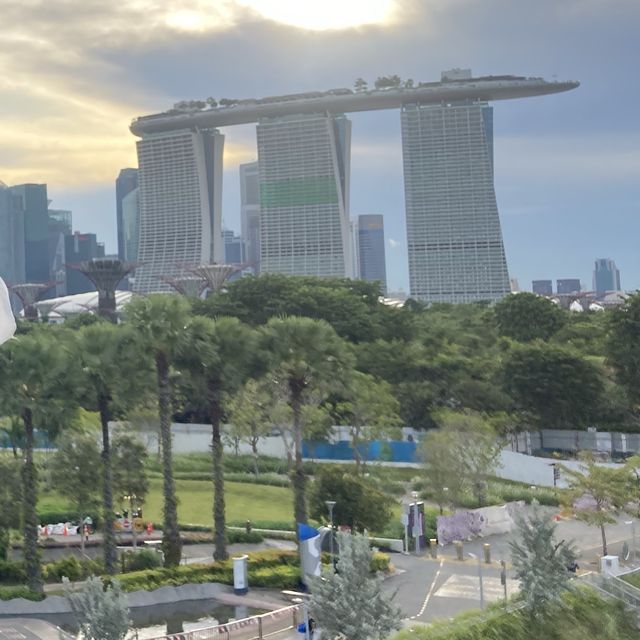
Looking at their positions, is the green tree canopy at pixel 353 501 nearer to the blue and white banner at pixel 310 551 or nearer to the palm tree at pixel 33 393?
the blue and white banner at pixel 310 551

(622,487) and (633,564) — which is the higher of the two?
(622,487)

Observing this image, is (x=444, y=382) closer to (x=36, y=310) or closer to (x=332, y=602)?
(x=332, y=602)

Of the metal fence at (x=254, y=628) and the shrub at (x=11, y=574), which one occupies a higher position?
the shrub at (x=11, y=574)

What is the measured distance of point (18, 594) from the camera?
101ft

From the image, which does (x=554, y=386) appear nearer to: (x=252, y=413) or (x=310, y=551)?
(x=252, y=413)

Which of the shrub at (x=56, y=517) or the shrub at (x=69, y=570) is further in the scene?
the shrub at (x=56, y=517)

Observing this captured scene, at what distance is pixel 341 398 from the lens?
63.9m

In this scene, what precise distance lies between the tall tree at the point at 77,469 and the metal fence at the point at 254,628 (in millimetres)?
10366

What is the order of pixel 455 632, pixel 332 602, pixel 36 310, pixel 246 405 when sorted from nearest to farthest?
pixel 332 602
pixel 455 632
pixel 246 405
pixel 36 310

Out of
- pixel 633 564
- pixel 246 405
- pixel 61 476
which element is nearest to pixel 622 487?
pixel 633 564

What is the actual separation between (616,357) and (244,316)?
127ft

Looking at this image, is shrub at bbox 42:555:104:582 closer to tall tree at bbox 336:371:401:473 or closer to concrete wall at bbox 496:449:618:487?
tall tree at bbox 336:371:401:473

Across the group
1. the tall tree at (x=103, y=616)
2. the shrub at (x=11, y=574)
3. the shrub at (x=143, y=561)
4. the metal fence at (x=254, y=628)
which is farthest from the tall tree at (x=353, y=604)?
the shrub at (x=11, y=574)

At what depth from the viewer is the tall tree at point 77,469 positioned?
36031 millimetres
